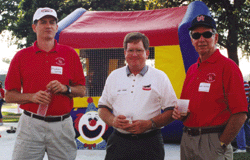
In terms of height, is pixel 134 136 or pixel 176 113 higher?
pixel 176 113

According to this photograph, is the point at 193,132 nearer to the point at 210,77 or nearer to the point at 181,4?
the point at 210,77

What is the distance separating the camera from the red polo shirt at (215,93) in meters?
2.25

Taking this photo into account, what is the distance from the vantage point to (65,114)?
278 cm

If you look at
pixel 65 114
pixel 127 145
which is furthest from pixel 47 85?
pixel 127 145

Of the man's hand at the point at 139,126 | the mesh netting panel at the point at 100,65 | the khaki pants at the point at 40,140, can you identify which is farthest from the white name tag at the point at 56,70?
the mesh netting panel at the point at 100,65

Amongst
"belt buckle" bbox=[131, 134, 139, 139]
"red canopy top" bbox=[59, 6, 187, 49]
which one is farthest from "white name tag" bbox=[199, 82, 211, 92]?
"red canopy top" bbox=[59, 6, 187, 49]

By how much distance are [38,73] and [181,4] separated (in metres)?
13.9

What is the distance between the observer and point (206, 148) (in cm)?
233

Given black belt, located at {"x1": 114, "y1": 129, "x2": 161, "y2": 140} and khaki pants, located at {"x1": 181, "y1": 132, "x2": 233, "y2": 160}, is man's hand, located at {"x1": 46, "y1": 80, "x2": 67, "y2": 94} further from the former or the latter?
khaki pants, located at {"x1": 181, "y1": 132, "x2": 233, "y2": 160}

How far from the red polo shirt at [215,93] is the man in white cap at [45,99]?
1164 millimetres

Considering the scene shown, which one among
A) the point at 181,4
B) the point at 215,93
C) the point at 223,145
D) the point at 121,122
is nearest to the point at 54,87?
the point at 121,122

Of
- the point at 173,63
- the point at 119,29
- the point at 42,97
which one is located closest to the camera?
the point at 42,97

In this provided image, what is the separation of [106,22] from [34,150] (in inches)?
189

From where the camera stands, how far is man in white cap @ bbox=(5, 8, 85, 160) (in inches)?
104
